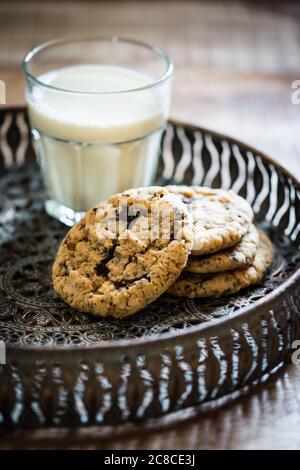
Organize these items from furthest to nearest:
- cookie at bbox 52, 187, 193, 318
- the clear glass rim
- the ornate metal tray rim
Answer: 1. the clear glass rim
2. cookie at bbox 52, 187, 193, 318
3. the ornate metal tray rim

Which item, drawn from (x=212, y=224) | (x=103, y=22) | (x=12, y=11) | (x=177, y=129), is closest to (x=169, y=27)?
(x=103, y=22)

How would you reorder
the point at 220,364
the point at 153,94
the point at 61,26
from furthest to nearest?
the point at 61,26, the point at 153,94, the point at 220,364

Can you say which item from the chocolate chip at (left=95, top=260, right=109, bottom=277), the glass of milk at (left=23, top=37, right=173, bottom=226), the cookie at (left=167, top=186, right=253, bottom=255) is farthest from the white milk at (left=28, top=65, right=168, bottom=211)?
the chocolate chip at (left=95, top=260, right=109, bottom=277)

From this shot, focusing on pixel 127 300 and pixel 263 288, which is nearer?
pixel 127 300

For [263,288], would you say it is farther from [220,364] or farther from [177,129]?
[177,129]

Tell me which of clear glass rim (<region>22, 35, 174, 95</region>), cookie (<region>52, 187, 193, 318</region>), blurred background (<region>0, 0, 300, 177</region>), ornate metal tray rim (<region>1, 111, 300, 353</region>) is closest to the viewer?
ornate metal tray rim (<region>1, 111, 300, 353</region>)

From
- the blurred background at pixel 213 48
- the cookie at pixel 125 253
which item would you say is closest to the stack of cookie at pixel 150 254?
the cookie at pixel 125 253

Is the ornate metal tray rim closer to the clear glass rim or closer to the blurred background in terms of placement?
the clear glass rim
